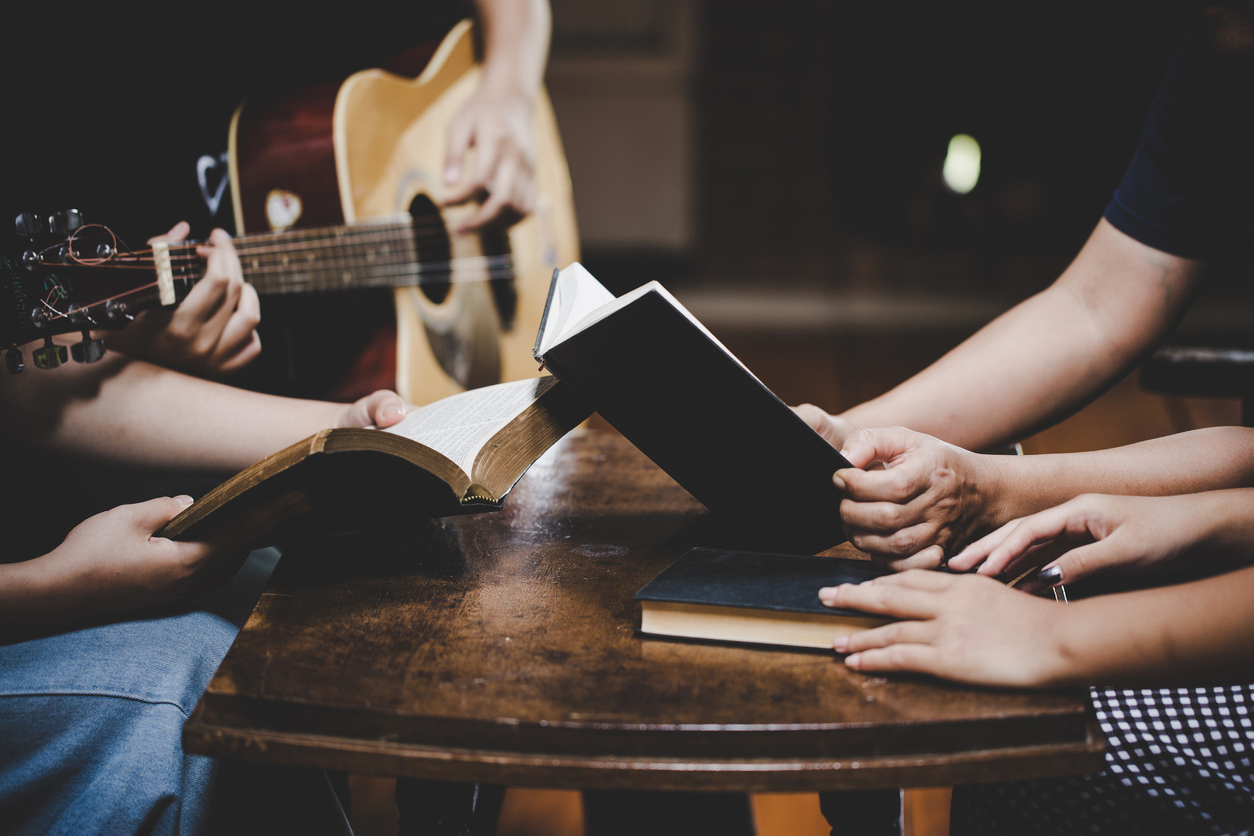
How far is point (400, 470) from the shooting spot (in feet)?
1.86

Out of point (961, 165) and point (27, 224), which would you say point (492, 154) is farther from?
point (961, 165)

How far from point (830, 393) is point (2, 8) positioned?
2.71 m

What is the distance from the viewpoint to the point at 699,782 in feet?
1.45

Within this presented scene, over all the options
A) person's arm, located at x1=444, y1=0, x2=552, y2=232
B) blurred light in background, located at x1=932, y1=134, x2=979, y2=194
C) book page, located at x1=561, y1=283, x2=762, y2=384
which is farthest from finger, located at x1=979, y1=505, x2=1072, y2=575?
blurred light in background, located at x1=932, y1=134, x2=979, y2=194

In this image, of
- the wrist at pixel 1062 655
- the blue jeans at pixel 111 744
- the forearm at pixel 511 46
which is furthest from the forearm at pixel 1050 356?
the forearm at pixel 511 46

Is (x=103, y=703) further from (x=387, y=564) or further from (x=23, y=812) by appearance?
(x=387, y=564)

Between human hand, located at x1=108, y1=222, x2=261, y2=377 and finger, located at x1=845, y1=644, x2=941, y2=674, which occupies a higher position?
human hand, located at x1=108, y1=222, x2=261, y2=377

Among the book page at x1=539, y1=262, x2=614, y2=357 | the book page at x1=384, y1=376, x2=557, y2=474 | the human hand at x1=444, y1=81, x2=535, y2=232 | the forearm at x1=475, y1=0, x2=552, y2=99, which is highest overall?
the forearm at x1=475, y1=0, x2=552, y2=99

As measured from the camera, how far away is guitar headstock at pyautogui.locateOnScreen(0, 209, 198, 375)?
0.66 m

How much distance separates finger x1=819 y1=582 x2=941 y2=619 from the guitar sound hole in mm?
1121

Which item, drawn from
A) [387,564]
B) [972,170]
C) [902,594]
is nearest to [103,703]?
[387,564]

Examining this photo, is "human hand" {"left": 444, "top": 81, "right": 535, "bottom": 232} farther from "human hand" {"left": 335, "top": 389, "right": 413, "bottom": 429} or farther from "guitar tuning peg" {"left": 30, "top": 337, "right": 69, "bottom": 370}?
"guitar tuning peg" {"left": 30, "top": 337, "right": 69, "bottom": 370}

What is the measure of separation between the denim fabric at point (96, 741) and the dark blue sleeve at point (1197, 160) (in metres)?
1.03

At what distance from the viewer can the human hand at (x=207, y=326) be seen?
88 centimetres
